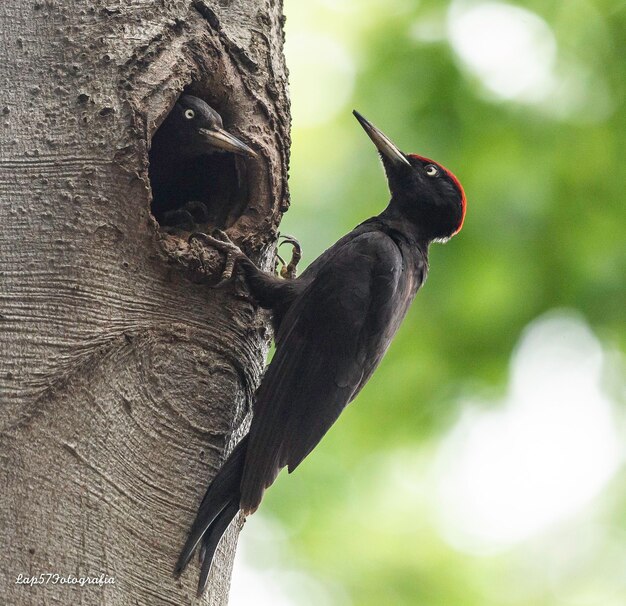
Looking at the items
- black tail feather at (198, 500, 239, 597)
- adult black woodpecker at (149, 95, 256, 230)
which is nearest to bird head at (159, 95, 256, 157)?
adult black woodpecker at (149, 95, 256, 230)

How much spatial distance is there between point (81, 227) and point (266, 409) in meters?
0.91

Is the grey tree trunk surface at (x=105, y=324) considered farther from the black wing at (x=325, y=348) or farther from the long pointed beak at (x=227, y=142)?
the long pointed beak at (x=227, y=142)

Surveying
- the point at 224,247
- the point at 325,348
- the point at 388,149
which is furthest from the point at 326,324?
the point at 388,149

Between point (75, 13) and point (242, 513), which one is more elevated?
point (75, 13)

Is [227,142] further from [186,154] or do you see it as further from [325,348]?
[325,348]

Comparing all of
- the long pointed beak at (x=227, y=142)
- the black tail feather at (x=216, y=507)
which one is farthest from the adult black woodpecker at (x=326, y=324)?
the long pointed beak at (x=227, y=142)

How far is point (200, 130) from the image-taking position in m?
3.68

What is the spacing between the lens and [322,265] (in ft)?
13.0

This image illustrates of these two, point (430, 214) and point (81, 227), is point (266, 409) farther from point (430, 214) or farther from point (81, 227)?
point (430, 214)

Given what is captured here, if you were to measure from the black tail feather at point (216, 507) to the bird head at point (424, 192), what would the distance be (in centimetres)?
203

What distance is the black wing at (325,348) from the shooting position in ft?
10.4

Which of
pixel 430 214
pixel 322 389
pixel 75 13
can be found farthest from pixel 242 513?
pixel 430 214

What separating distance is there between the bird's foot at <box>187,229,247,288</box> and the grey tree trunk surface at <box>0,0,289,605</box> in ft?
0.12

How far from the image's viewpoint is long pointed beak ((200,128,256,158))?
348 centimetres
